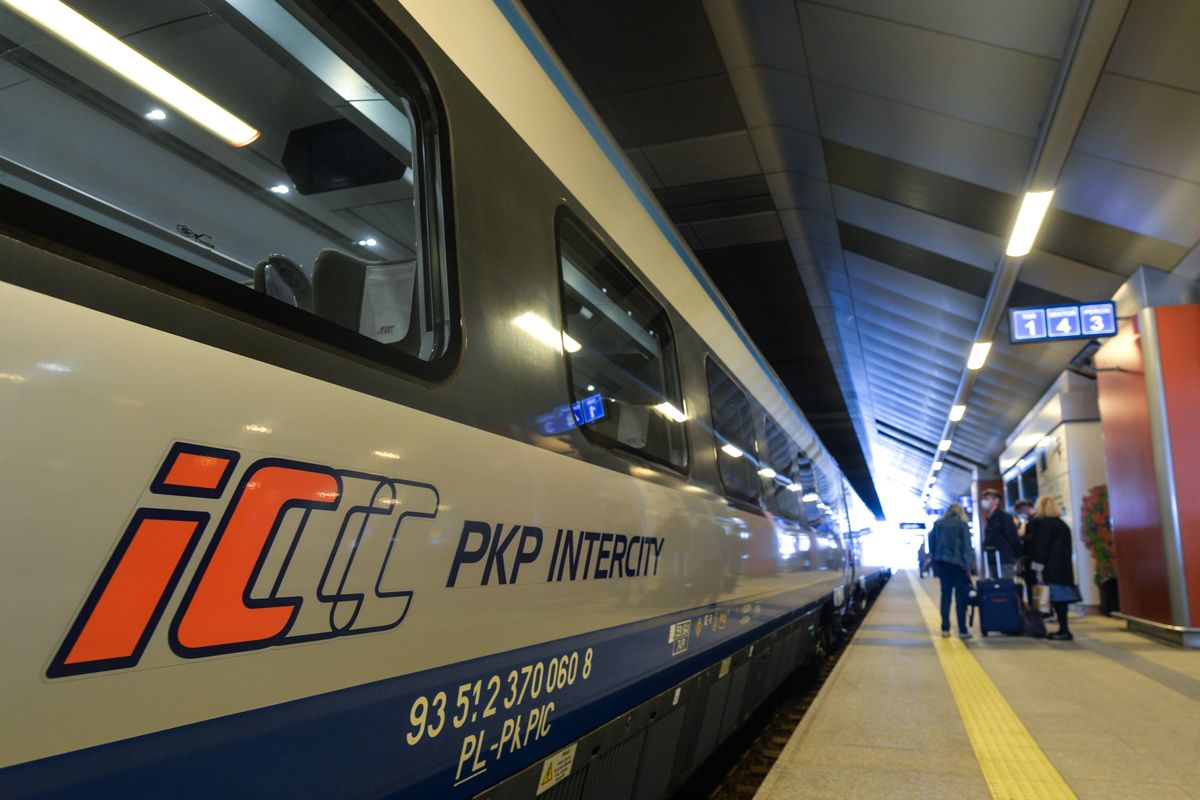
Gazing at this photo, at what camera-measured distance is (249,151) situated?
7.72ft

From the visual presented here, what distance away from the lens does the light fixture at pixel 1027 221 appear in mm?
7286

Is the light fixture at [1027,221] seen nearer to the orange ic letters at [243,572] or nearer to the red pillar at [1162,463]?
the red pillar at [1162,463]

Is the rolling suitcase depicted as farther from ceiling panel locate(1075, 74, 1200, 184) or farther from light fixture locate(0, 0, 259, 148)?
light fixture locate(0, 0, 259, 148)

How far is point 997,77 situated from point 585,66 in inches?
141

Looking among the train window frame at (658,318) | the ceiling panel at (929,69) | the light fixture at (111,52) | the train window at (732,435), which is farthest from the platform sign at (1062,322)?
the light fixture at (111,52)

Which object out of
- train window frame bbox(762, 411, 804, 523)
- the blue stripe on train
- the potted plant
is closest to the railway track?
train window frame bbox(762, 411, 804, 523)

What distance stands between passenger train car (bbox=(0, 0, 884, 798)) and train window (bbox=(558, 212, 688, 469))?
2 cm

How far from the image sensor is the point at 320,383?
137 cm

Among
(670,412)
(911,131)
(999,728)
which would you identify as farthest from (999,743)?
(911,131)

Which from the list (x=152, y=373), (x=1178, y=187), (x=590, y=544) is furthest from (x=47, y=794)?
(x=1178, y=187)

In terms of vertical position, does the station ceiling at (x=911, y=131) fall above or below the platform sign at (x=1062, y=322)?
above

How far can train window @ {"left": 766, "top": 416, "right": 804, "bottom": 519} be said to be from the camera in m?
5.55

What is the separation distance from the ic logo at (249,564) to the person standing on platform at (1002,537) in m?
8.80

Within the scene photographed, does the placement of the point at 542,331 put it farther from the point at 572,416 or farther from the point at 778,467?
the point at 778,467
